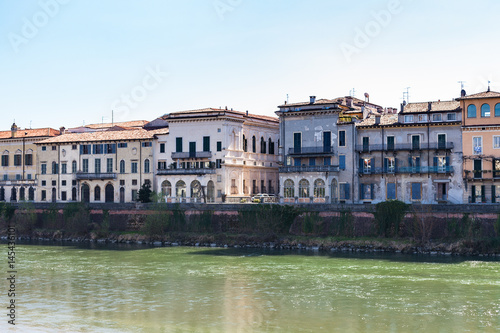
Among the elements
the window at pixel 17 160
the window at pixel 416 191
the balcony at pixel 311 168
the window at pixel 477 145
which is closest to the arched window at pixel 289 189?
the balcony at pixel 311 168

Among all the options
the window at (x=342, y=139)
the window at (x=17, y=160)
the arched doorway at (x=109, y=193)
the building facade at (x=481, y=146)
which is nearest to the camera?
the building facade at (x=481, y=146)

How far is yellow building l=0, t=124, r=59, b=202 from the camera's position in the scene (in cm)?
7925

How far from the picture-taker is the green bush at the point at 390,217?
48.6 m

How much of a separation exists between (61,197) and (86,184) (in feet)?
10.9

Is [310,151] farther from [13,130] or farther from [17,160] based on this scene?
[13,130]

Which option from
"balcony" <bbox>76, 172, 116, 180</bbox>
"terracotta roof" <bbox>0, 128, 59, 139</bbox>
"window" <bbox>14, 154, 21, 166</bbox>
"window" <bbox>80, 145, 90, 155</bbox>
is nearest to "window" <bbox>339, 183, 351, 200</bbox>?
"balcony" <bbox>76, 172, 116, 180</bbox>

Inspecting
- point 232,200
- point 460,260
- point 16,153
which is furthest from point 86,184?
point 460,260

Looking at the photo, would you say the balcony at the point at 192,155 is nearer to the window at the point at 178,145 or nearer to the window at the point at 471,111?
the window at the point at 178,145

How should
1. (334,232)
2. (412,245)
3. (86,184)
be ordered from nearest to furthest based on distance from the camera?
(412,245) < (334,232) < (86,184)

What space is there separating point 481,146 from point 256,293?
31122 mm

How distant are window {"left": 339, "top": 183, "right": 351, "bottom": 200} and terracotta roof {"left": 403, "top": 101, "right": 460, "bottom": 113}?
805cm

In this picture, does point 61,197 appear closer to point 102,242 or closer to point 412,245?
point 102,242

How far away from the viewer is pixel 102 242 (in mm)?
56344

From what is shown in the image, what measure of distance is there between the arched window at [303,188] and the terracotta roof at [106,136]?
57.2 ft
